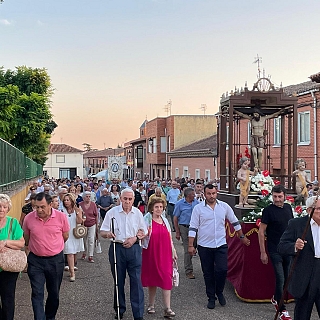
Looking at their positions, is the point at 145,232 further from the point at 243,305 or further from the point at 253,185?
the point at 253,185

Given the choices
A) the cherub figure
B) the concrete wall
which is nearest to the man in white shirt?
the cherub figure

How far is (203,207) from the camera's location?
320 inches

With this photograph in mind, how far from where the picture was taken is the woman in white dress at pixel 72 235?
10.1 metres

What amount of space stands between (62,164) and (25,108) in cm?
7338

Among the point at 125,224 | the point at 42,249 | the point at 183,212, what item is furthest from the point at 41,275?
the point at 183,212

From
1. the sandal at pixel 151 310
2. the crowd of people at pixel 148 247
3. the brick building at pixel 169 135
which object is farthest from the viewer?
the brick building at pixel 169 135

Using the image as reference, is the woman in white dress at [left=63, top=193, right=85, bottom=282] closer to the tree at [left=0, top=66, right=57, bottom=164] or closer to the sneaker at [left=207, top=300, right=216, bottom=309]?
the sneaker at [left=207, top=300, right=216, bottom=309]

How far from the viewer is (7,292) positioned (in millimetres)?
5871

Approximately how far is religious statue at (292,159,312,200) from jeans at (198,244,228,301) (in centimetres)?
273

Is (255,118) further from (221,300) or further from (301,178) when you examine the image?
(221,300)

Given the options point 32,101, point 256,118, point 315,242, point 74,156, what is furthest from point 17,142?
point 74,156

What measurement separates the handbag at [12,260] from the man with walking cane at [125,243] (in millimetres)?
1499

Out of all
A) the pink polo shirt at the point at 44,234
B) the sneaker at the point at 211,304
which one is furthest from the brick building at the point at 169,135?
the pink polo shirt at the point at 44,234

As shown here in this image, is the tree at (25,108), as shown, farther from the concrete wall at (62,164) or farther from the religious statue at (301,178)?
the concrete wall at (62,164)
